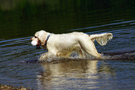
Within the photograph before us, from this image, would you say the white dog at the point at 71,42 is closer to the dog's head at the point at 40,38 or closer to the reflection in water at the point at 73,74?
the dog's head at the point at 40,38

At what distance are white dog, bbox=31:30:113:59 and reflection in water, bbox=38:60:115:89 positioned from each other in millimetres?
372

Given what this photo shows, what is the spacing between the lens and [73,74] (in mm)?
8008

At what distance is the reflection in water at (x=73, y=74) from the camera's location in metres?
6.98

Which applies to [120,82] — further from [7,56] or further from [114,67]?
[7,56]

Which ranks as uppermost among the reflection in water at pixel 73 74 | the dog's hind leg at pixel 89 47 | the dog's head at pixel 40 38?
the dog's head at pixel 40 38

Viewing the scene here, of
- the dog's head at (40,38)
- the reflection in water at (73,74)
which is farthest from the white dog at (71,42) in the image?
the reflection in water at (73,74)

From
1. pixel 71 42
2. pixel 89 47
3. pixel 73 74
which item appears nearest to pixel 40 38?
pixel 71 42

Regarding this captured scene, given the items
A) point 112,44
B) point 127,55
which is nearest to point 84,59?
point 127,55

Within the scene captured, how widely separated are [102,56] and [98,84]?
3.18 m

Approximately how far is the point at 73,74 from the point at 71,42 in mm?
1910

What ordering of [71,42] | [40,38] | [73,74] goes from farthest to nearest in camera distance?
[40,38]
[71,42]
[73,74]

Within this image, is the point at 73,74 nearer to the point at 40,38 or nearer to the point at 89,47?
the point at 89,47

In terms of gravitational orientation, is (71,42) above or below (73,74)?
above

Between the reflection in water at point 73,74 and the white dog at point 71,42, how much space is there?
0.37m
